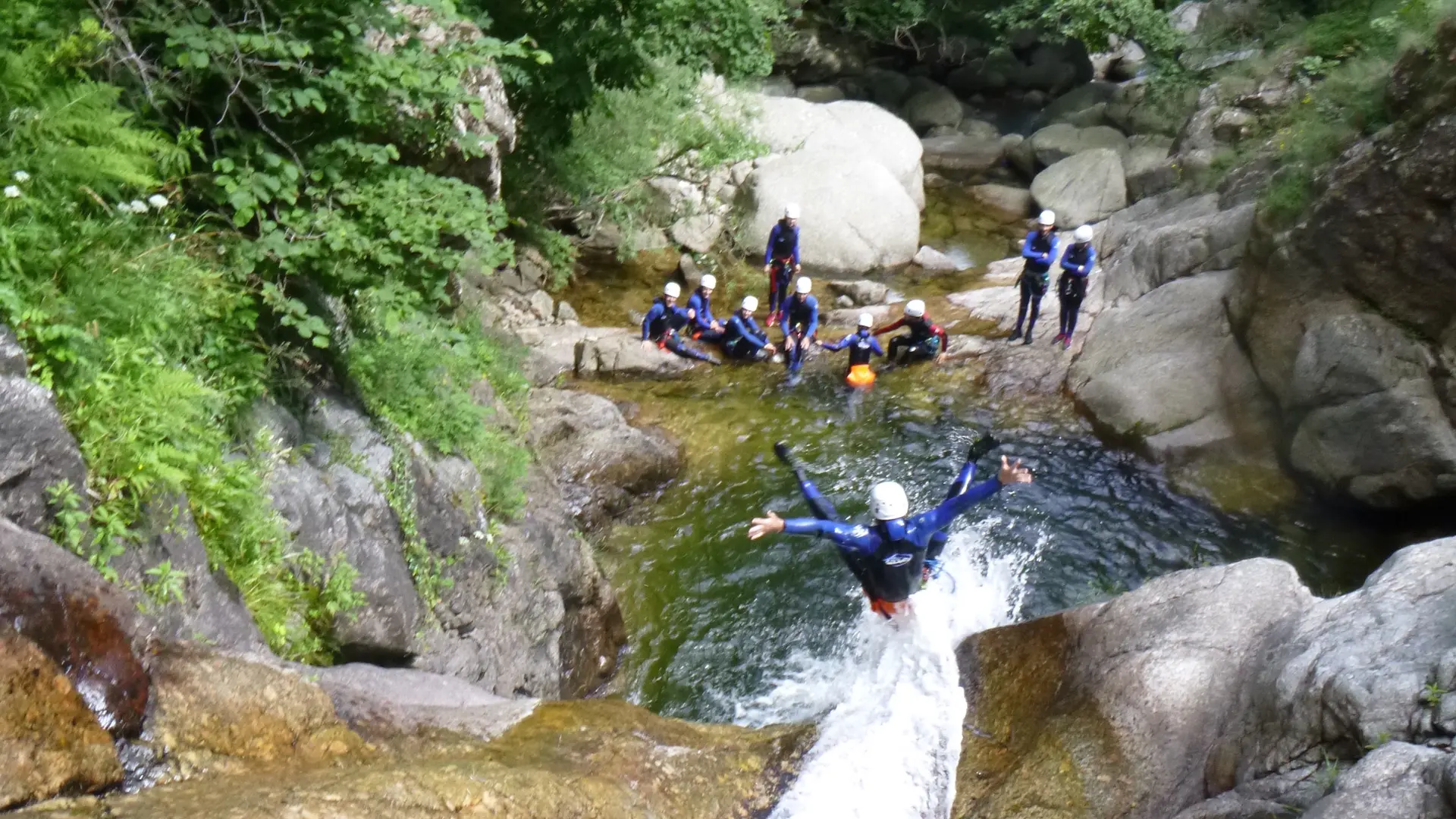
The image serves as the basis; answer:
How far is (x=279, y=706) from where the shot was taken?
3959 mm

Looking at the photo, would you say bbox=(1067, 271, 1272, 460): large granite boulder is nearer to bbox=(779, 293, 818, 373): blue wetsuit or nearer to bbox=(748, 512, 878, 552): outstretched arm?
bbox=(779, 293, 818, 373): blue wetsuit

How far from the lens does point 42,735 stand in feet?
10.2

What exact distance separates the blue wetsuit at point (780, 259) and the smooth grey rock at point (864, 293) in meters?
1.03

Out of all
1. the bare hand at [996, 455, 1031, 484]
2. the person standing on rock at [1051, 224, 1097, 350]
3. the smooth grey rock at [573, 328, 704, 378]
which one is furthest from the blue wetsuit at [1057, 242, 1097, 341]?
the bare hand at [996, 455, 1031, 484]

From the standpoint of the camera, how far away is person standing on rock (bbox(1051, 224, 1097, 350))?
12.3 m

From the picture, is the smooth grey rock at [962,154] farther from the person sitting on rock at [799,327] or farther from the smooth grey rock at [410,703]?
the smooth grey rock at [410,703]

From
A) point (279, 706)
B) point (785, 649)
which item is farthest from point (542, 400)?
point (279, 706)

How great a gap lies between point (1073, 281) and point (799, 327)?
3524mm

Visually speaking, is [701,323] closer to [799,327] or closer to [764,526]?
[799,327]

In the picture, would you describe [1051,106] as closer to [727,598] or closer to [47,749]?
[727,598]

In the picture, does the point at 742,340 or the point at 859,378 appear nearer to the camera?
the point at 859,378

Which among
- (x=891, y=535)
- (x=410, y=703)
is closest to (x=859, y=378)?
(x=891, y=535)

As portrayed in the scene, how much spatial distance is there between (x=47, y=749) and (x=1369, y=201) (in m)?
10.8

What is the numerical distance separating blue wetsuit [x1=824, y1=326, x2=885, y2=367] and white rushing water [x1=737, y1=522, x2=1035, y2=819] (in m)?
3.30
